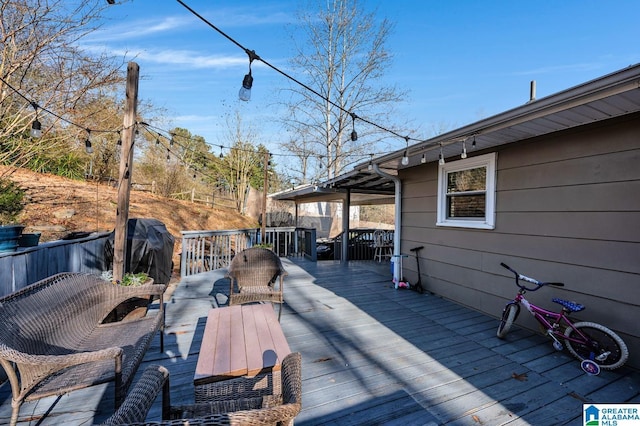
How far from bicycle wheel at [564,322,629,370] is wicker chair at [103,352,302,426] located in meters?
2.79

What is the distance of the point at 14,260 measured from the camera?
266 cm

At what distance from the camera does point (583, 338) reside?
8.32 feet

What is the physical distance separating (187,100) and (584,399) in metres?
12.2

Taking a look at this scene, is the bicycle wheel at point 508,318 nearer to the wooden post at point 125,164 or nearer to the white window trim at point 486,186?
the white window trim at point 486,186

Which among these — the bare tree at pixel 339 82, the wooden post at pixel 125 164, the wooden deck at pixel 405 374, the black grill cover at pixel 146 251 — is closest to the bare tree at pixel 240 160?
the bare tree at pixel 339 82

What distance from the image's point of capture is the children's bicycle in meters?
2.38

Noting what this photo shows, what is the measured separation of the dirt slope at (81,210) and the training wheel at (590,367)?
851 centimetres

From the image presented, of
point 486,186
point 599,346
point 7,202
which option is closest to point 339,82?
point 486,186

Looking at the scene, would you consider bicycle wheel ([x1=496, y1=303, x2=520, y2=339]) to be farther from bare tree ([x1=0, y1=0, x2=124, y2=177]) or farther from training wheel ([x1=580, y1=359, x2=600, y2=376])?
bare tree ([x1=0, y1=0, x2=124, y2=177])

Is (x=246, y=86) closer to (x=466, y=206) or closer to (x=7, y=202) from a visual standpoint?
(x=466, y=206)

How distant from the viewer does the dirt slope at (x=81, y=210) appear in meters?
7.64

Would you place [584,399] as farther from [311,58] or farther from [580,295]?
[311,58]

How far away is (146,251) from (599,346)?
5.78 metres

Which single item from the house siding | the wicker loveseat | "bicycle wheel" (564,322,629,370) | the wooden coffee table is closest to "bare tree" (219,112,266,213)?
the house siding
